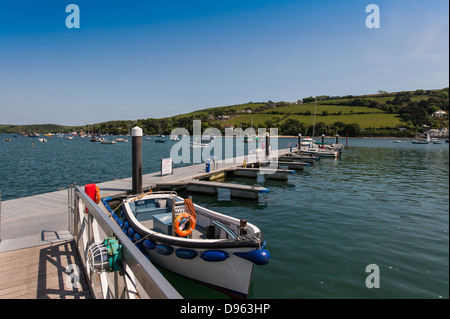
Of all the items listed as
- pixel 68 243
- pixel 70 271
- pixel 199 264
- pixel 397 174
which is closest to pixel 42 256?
pixel 68 243

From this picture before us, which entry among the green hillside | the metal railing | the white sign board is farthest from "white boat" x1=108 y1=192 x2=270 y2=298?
the green hillside

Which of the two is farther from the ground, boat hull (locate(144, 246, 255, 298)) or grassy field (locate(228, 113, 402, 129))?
grassy field (locate(228, 113, 402, 129))

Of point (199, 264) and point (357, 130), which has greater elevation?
point (357, 130)

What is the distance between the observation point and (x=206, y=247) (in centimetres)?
751

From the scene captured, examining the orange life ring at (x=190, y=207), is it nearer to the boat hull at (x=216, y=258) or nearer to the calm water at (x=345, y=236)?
the boat hull at (x=216, y=258)

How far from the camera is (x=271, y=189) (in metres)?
22.7

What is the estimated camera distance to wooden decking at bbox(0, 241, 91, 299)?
4.91 metres

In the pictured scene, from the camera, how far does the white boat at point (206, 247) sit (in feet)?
23.7

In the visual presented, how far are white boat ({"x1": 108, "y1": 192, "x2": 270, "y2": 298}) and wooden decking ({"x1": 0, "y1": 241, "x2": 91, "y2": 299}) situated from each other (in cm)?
201

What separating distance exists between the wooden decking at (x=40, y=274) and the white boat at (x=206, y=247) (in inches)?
78.9

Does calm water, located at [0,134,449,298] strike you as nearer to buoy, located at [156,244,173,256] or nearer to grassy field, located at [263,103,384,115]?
buoy, located at [156,244,173,256]
